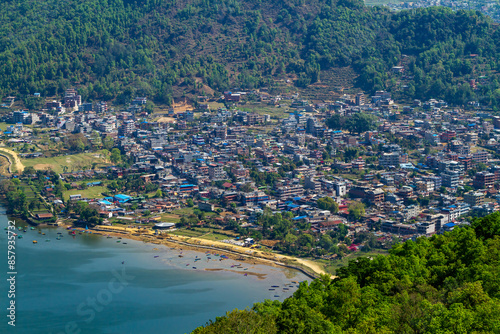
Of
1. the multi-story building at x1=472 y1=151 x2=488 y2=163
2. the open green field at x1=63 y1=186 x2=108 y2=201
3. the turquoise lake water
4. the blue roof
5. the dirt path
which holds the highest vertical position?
the dirt path

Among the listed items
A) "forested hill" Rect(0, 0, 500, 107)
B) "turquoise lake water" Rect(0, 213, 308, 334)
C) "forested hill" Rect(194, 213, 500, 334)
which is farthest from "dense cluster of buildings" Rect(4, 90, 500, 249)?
"forested hill" Rect(194, 213, 500, 334)

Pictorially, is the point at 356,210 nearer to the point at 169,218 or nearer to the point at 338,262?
the point at 338,262

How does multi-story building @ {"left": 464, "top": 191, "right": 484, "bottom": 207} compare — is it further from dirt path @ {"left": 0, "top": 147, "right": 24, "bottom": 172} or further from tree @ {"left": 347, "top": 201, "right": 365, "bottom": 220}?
dirt path @ {"left": 0, "top": 147, "right": 24, "bottom": 172}

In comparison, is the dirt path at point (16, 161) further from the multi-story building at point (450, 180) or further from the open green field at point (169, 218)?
the multi-story building at point (450, 180)

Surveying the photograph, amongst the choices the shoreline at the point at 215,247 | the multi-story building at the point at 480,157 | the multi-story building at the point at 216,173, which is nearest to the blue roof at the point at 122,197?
the shoreline at the point at 215,247

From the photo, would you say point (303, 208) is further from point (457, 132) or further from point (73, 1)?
point (73, 1)

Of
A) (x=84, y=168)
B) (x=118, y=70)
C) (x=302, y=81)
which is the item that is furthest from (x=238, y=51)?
(x=84, y=168)
